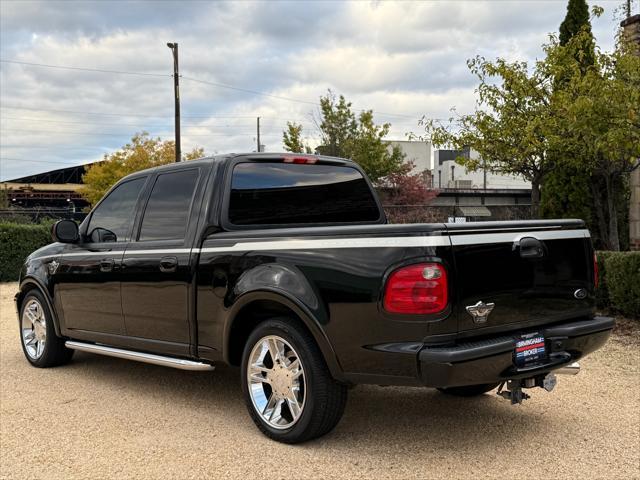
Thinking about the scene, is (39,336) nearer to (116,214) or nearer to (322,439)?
(116,214)

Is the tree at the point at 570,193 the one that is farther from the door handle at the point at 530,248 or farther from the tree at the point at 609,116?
the door handle at the point at 530,248

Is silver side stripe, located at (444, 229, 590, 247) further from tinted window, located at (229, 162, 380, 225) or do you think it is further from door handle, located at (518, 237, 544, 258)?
tinted window, located at (229, 162, 380, 225)

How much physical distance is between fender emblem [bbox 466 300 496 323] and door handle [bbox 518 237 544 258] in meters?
0.42

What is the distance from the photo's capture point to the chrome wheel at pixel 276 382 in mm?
4098

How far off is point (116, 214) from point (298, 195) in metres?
1.71

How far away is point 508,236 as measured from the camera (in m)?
3.84

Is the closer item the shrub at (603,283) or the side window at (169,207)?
the side window at (169,207)

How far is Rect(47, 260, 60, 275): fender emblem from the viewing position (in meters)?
6.16

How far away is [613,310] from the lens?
8.38 m

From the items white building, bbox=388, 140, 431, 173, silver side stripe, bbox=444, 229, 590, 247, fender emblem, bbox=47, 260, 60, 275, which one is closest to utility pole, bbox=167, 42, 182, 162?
fender emblem, bbox=47, 260, 60, 275

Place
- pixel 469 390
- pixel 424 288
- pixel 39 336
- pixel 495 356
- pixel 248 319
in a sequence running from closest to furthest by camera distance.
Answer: pixel 424 288 < pixel 495 356 < pixel 248 319 < pixel 469 390 < pixel 39 336

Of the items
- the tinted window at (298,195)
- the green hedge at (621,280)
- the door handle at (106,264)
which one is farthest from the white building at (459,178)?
the door handle at (106,264)

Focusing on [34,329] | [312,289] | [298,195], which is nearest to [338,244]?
[312,289]

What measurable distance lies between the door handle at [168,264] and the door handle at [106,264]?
2.50 ft
